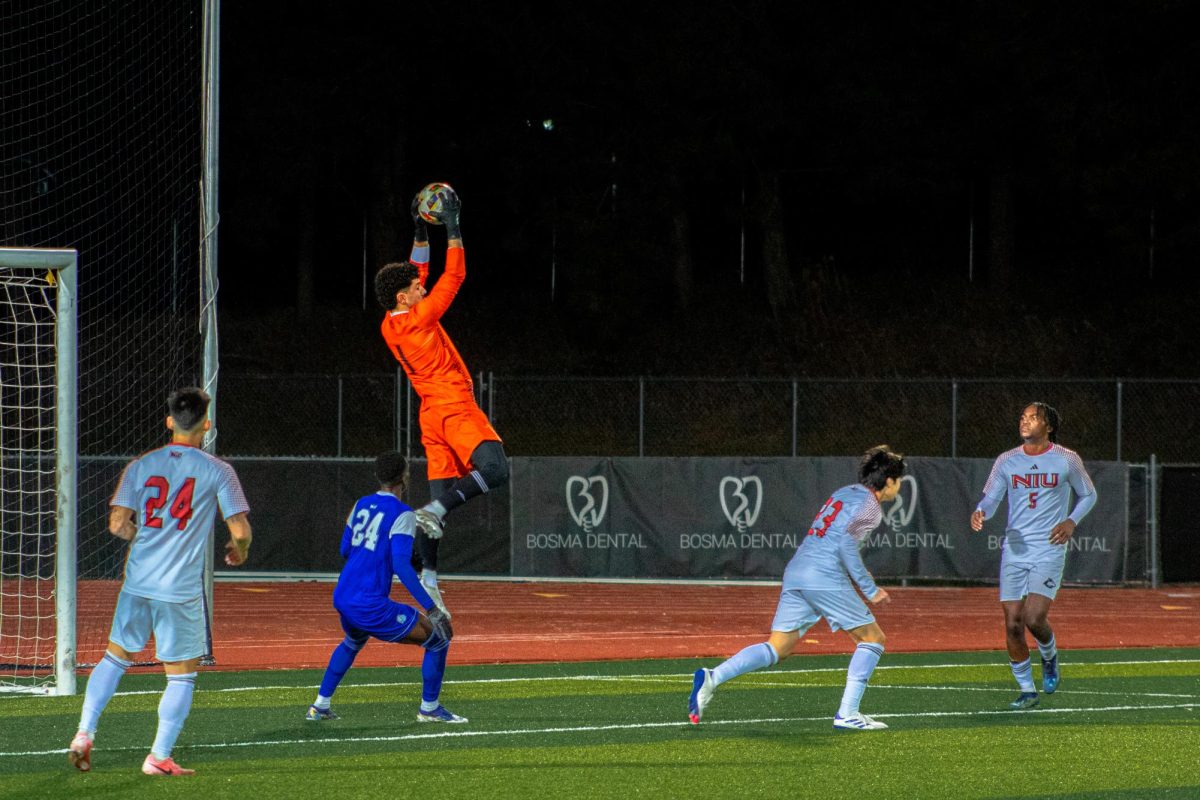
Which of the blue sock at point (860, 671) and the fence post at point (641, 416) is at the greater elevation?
the fence post at point (641, 416)

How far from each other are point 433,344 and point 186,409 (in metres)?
3.00

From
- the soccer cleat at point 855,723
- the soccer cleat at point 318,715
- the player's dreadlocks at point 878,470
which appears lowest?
the soccer cleat at point 318,715

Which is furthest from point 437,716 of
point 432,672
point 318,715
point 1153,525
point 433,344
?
point 1153,525

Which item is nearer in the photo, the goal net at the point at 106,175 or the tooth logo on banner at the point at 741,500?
the goal net at the point at 106,175

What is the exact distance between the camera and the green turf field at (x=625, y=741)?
26.8ft

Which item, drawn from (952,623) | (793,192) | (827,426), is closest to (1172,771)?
(952,623)

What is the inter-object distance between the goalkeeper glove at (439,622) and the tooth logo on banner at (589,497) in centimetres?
1340

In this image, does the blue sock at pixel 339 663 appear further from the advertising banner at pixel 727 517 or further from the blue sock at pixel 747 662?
the advertising banner at pixel 727 517

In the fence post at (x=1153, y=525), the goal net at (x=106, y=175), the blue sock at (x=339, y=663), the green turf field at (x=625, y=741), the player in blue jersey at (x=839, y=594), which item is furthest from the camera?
the fence post at (x=1153, y=525)

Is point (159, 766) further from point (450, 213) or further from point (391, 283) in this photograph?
point (450, 213)

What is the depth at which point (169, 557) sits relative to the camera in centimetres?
822

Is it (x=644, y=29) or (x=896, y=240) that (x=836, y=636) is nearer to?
(x=644, y=29)

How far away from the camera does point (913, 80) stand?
124 ft

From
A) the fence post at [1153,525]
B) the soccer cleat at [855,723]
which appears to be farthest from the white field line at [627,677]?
the fence post at [1153,525]
